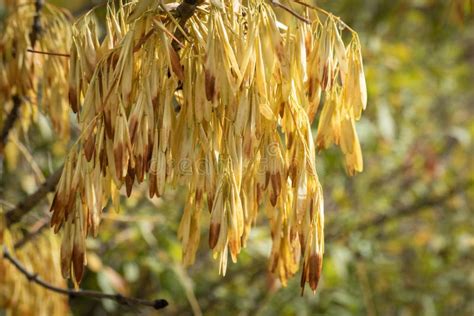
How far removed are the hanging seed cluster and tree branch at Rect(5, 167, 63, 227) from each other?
0.36m

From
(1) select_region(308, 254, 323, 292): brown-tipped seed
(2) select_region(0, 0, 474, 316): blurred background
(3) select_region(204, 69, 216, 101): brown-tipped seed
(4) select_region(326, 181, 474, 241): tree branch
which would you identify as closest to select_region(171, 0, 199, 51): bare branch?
(3) select_region(204, 69, 216, 101): brown-tipped seed

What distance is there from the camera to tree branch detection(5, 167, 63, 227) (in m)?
1.62

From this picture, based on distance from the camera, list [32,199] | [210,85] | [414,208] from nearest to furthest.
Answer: [210,85] < [32,199] < [414,208]

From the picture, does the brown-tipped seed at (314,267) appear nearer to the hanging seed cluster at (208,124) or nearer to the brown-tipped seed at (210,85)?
the hanging seed cluster at (208,124)

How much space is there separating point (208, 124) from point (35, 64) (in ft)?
2.37

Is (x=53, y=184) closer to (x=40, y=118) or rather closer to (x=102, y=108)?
(x=102, y=108)

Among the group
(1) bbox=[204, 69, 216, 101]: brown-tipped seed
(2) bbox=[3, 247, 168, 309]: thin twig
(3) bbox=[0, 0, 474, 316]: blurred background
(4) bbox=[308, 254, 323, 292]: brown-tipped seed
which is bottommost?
(3) bbox=[0, 0, 474, 316]: blurred background

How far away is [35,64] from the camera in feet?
5.89

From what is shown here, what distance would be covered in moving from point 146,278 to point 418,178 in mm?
1642

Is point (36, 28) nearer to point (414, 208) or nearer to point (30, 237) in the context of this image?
point (30, 237)

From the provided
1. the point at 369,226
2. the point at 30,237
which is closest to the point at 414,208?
the point at 369,226

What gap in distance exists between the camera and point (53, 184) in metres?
1.63

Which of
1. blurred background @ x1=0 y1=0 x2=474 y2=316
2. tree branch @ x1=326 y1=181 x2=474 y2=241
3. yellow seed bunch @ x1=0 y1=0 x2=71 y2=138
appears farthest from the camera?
tree branch @ x1=326 y1=181 x2=474 y2=241

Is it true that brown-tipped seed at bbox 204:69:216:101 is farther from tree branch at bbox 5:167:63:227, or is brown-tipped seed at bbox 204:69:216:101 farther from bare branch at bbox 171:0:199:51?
tree branch at bbox 5:167:63:227
